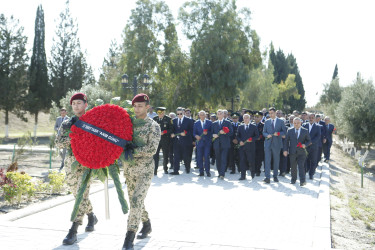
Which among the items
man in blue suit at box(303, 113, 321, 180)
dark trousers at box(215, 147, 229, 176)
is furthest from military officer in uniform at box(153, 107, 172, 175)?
man in blue suit at box(303, 113, 321, 180)

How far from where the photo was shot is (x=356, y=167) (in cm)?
2059

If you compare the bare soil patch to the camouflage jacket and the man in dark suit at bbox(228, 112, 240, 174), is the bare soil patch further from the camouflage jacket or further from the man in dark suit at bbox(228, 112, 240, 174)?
the man in dark suit at bbox(228, 112, 240, 174)

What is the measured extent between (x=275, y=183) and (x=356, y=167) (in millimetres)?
11649

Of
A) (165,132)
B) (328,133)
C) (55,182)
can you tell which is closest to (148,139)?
(55,182)

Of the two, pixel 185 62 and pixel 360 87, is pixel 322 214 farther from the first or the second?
pixel 185 62

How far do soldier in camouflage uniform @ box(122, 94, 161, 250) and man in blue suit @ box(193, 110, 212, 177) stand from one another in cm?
673

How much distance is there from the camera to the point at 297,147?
35.5 feet

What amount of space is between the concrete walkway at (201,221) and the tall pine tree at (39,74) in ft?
133

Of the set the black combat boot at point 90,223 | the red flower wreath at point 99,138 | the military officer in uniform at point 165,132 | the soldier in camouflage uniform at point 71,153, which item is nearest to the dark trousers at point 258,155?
the military officer in uniform at point 165,132

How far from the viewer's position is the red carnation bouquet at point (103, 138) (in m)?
4.99

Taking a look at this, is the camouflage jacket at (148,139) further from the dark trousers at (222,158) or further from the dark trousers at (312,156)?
the dark trousers at (312,156)

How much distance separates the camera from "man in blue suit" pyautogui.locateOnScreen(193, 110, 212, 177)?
12.1m

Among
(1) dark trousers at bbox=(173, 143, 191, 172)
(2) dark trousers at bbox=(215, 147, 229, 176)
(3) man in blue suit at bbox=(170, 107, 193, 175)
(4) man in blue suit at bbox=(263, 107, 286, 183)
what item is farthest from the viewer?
(3) man in blue suit at bbox=(170, 107, 193, 175)

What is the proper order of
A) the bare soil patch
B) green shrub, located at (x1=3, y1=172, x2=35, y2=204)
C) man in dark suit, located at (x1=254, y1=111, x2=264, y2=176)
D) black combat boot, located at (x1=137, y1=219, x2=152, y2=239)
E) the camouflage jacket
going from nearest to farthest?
the camouflage jacket, black combat boot, located at (x1=137, y1=219, x2=152, y2=239), the bare soil patch, green shrub, located at (x1=3, y1=172, x2=35, y2=204), man in dark suit, located at (x1=254, y1=111, x2=264, y2=176)
